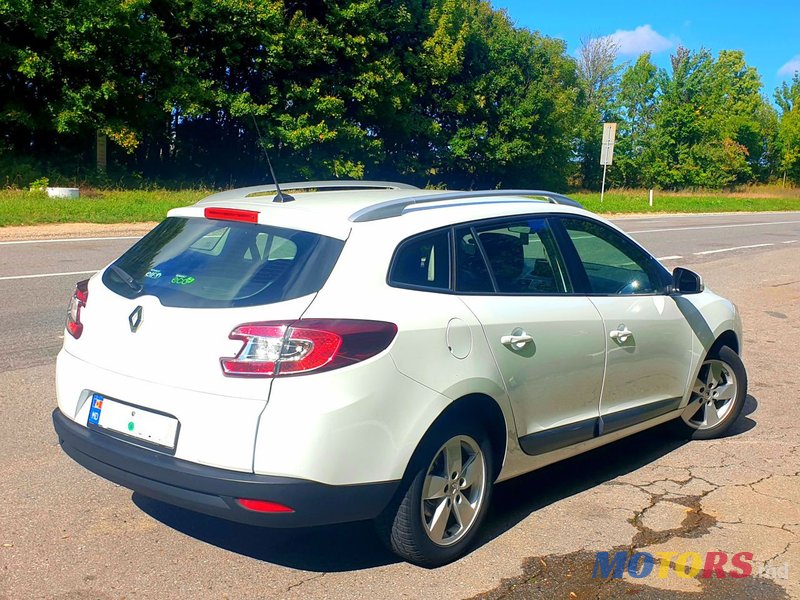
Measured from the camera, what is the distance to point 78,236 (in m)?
15.8

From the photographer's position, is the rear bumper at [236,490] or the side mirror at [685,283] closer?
the rear bumper at [236,490]

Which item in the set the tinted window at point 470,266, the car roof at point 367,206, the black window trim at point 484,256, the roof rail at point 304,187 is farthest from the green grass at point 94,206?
the tinted window at point 470,266

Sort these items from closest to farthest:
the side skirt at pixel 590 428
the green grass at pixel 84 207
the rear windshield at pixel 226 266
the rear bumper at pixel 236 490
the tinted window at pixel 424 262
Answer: the rear bumper at pixel 236 490 → the rear windshield at pixel 226 266 → the tinted window at pixel 424 262 → the side skirt at pixel 590 428 → the green grass at pixel 84 207

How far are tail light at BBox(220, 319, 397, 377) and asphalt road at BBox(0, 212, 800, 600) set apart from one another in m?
0.94

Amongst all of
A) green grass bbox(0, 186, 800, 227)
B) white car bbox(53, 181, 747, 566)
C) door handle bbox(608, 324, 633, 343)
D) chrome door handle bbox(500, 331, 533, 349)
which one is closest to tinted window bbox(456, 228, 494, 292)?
white car bbox(53, 181, 747, 566)

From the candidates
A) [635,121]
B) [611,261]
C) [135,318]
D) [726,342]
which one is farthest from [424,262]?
[635,121]

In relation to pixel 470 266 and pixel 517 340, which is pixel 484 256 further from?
pixel 517 340

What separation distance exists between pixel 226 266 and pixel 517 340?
4.50ft

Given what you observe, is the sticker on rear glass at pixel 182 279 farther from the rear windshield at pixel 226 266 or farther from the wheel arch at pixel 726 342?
the wheel arch at pixel 726 342

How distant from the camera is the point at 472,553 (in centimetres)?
397

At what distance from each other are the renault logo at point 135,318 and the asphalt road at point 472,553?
1004 mm

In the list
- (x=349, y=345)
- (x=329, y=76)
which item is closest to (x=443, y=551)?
(x=349, y=345)

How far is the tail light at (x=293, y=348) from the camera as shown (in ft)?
10.7

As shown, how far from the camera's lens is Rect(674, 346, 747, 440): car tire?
569 centimetres
